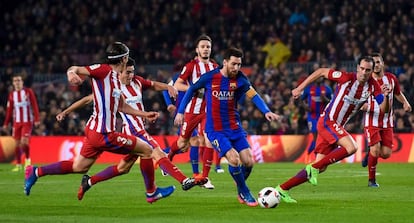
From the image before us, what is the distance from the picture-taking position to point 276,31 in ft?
107

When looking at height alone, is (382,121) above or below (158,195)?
above

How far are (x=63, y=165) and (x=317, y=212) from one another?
3730 mm

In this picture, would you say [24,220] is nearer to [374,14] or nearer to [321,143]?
[321,143]

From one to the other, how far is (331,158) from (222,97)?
1771 mm

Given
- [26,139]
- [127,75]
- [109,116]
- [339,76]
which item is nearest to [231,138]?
[109,116]

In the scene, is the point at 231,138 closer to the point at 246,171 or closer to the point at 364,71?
the point at 246,171

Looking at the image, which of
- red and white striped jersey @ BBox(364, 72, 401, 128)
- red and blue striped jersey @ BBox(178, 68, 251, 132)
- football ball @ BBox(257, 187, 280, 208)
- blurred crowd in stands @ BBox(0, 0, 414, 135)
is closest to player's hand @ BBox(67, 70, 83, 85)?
red and blue striped jersey @ BBox(178, 68, 251, 132)

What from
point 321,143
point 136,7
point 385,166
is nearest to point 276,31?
point 136,7

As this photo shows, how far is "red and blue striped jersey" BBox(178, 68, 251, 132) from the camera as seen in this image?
13938mm

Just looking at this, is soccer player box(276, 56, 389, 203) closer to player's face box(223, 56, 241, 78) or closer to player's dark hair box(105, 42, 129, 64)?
player's face box(223, 56, 241, 78)

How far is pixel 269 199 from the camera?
1297 cm

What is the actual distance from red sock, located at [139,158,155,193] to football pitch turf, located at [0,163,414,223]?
0.25 meters

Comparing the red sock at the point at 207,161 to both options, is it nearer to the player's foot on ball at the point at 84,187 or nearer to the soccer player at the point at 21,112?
the player's foot on ball at the point at 84,187

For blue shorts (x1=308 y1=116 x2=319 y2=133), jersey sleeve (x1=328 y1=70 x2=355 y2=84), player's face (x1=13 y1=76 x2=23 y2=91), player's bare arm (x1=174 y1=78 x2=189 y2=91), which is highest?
jersey sleeve (x1=328 y1=70 x2=355 y2=84)
